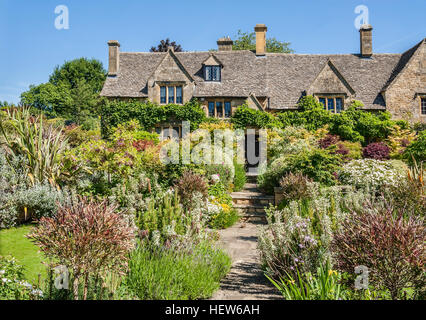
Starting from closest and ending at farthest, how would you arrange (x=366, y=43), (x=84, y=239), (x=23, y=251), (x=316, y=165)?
1. (x=84, y=239)
2. (x=23, y=251)
3. (x=316, y=165)
4. (x=366, y=43)

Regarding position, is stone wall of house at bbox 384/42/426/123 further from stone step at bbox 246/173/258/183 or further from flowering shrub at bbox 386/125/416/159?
stone step at bbox 246/173/258/183

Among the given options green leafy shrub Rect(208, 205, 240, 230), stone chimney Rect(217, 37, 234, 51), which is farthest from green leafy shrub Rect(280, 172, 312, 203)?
stone chimney Rect(217, 37, 234, 51)

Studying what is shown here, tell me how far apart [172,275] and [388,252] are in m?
2.85

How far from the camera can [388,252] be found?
3689 mm

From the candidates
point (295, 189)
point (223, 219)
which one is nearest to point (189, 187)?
point (223, 219)

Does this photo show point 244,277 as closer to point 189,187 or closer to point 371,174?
point 189,187

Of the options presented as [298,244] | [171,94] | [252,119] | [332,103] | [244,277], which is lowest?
[244,277]

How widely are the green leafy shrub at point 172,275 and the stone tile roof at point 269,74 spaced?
766 inches

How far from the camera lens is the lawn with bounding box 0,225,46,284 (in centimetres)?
544

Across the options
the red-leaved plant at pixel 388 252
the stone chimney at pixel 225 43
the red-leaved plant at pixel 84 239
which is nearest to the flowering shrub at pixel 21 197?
the red-leaved plant at pixel 84 239

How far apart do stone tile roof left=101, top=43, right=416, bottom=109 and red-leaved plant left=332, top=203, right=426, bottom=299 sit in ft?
66.8

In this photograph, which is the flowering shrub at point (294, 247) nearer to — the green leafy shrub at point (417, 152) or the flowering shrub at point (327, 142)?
the green leafy shrub at point (417, 152)
